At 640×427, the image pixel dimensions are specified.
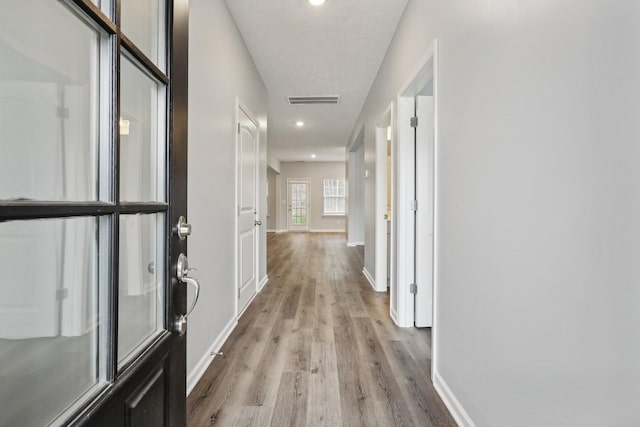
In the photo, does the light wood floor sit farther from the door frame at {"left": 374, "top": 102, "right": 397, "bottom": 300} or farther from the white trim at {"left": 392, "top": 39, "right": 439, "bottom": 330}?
the door frame at {"left": 374, "top": 102, "right": 397, "bottom": 300}

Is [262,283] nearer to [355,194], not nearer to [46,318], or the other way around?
[46,318]

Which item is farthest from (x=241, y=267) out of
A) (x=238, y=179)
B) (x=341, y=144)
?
(x=341, y=144)

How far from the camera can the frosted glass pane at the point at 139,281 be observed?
73cm

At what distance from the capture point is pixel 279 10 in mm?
2584

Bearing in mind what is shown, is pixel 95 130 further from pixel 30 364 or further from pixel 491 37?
pixel 491 37

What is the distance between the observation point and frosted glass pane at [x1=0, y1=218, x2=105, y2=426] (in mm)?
472

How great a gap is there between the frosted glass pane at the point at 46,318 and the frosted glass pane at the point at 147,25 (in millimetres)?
436

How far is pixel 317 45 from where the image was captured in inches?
124

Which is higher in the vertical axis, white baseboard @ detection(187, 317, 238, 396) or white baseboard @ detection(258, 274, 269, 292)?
white baseboard @ detection(258, 274, 269, 292)

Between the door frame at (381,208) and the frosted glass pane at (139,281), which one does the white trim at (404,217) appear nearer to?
the door frame at (381,208)

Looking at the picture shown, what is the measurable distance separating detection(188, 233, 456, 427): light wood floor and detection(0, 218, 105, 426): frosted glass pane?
3.90ft

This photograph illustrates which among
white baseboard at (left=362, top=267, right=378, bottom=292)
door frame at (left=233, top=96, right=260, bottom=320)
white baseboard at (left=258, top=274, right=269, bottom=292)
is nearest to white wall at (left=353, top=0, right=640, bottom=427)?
door frame at (left=233, top=96, right=260, bottom=320)

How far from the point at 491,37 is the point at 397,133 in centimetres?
154

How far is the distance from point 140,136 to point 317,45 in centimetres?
277
